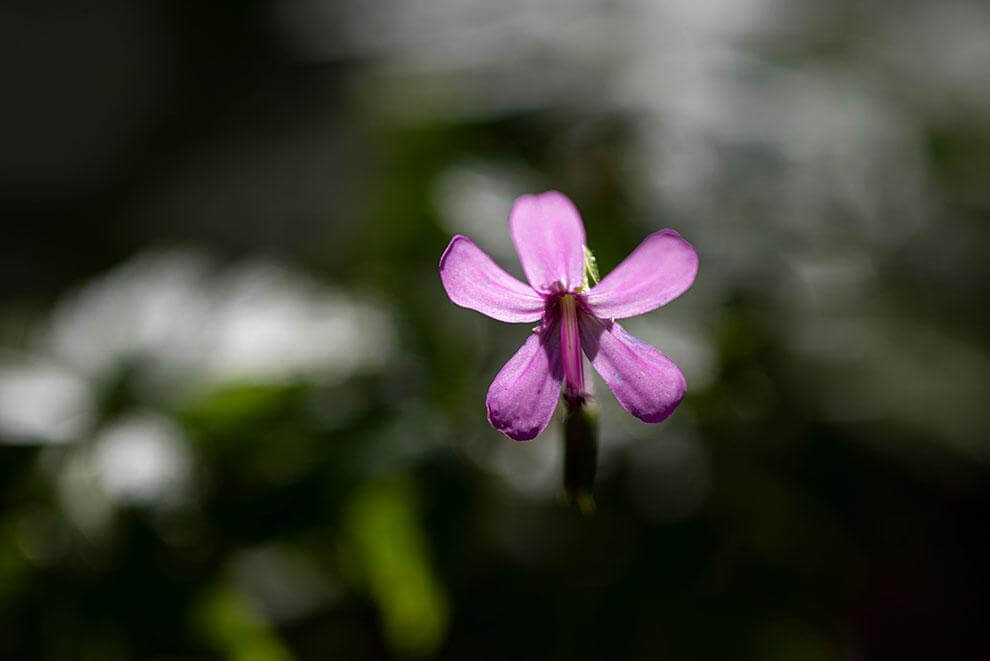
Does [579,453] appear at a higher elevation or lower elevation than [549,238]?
lower

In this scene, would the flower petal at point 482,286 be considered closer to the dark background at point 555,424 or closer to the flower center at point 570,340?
the flower center at point 570,340

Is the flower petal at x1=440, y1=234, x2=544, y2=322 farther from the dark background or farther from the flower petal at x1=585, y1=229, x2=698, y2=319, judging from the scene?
the dark background

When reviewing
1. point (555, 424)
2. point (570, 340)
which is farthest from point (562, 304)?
point (555, 424)

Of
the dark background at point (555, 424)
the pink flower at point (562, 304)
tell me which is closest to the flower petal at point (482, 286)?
the pink flower at point (562, 304)

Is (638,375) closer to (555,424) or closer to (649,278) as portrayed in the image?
(649,278)

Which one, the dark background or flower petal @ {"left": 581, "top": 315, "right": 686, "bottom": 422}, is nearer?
flower petal @ {"left": 581, "top": 315, "right": 686, "bottom": 422}

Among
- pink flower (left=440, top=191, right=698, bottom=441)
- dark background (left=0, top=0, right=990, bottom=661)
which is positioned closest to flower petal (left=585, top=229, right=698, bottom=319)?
pink flower (left=440, top=191, right=698, bottom=441)
